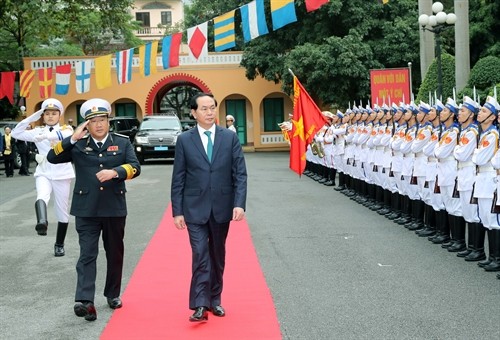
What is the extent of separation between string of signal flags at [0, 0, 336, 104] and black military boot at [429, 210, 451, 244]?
7.65 m

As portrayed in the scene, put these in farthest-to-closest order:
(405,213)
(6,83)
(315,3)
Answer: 1. (6,83)
2. (315,3)
3. (405,213)

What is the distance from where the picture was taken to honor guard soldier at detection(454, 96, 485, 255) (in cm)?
944

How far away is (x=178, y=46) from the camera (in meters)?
23.5

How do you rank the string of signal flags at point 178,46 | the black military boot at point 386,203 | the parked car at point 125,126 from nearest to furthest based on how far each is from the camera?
1. the black military boot at point 386,203
2. the string of signal flags at point 178,46
3. the parked car at point 125,126

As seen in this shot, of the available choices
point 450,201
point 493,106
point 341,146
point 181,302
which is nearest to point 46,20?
point 341,146

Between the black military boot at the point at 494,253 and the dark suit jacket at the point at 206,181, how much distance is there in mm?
3341

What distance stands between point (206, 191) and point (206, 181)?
0.27ft

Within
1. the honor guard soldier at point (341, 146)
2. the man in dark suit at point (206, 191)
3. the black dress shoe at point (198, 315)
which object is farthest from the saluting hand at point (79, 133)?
the honor guard soldier at point (341, 146)

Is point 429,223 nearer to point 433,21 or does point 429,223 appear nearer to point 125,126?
point 433,21

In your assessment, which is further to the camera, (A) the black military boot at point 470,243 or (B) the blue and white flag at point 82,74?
(B) the blue and white flag at point 82,74

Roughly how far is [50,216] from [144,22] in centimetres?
6921

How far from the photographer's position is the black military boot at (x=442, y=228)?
35.1 ft

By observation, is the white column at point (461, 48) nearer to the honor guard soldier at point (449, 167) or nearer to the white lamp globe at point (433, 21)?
the white lamp globe at point (433, 21)

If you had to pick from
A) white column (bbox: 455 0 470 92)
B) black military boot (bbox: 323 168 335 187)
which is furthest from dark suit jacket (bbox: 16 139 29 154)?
white column (bbox: 455 0 470 92)
